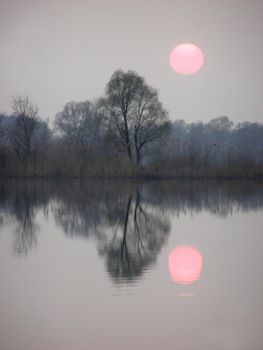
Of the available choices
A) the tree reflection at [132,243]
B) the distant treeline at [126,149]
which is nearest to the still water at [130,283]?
the tree reflection at [132,243]

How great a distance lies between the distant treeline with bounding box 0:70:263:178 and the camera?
1261 inches

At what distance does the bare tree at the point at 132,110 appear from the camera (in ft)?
126

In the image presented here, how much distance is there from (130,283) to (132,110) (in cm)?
3308

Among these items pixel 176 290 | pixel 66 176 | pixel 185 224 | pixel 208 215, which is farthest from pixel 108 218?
pixel 66 176

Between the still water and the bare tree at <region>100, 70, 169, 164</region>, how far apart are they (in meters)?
26.0

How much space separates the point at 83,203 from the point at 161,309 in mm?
11418

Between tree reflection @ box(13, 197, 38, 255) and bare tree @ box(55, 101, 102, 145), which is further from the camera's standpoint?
bare tree @ box(55, 101, 102, 145)

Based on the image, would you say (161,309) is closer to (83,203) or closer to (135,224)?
(135,224)

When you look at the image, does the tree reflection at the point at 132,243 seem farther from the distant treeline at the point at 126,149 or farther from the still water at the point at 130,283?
the distant treeline at the point at 126,149

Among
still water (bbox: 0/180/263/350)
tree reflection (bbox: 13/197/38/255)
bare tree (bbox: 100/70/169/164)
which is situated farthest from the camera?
bare tree (bbox: 100/70/169/164)

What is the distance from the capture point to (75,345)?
4.46m

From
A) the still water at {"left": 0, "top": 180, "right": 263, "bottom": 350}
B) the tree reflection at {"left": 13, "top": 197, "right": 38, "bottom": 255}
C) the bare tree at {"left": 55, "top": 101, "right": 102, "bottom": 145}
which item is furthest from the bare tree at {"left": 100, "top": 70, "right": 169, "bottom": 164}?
the bare tree at {"left": 55, "top": 101, "right": 102, "bottom": 145}

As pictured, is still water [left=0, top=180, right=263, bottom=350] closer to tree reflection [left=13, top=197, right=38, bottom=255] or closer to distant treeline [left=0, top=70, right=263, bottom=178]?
tree reflection [left=13, top=197, right=38, bottom=255]

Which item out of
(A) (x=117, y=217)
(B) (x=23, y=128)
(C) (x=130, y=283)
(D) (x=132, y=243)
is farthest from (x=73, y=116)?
(C) (x=130, y=283)
